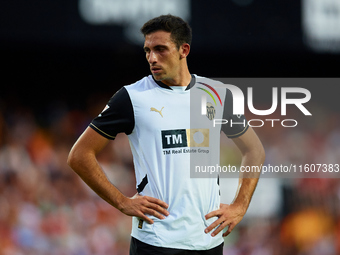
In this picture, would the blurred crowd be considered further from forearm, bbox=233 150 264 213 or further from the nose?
the nose

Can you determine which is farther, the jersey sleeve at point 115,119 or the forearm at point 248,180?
the forearm at point 248,180

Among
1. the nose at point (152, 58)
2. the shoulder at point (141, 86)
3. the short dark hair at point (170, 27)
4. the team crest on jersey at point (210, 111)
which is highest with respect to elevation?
the short dark hair at point (170, 27)

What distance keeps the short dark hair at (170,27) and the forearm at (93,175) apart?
84 cm

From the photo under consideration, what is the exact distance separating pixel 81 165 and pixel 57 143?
4386mm

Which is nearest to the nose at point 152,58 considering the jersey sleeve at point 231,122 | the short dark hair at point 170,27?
the short dark hair at point 170,27

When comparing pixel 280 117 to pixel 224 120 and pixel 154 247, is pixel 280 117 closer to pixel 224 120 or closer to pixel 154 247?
pixel 224 120

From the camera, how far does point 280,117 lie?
8.36 m

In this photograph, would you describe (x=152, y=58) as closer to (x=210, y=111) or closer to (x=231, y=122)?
(x=210, y=111)

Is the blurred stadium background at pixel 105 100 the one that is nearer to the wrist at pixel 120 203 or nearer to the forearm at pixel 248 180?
the forearm at pixel 248 180

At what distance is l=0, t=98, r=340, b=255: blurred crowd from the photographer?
6617 mm

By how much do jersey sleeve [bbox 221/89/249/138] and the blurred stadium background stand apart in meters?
3.27

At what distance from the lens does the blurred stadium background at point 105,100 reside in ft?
20.8

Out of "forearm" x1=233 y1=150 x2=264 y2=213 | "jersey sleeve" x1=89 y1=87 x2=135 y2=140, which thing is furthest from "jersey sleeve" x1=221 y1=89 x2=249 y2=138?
"jersey sleeve" x1=89 y1=87 x2=135 y2=140

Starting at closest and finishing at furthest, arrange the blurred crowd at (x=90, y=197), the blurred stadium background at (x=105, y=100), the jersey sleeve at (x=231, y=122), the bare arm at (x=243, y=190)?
1. the bare arm at (x=243, y=190)
2. the jersey sleeve at (x=231, y=122)
3. the blurred stadium background at (x=105, y=100)
4. the blurred crowd at (x=90, y=197)
